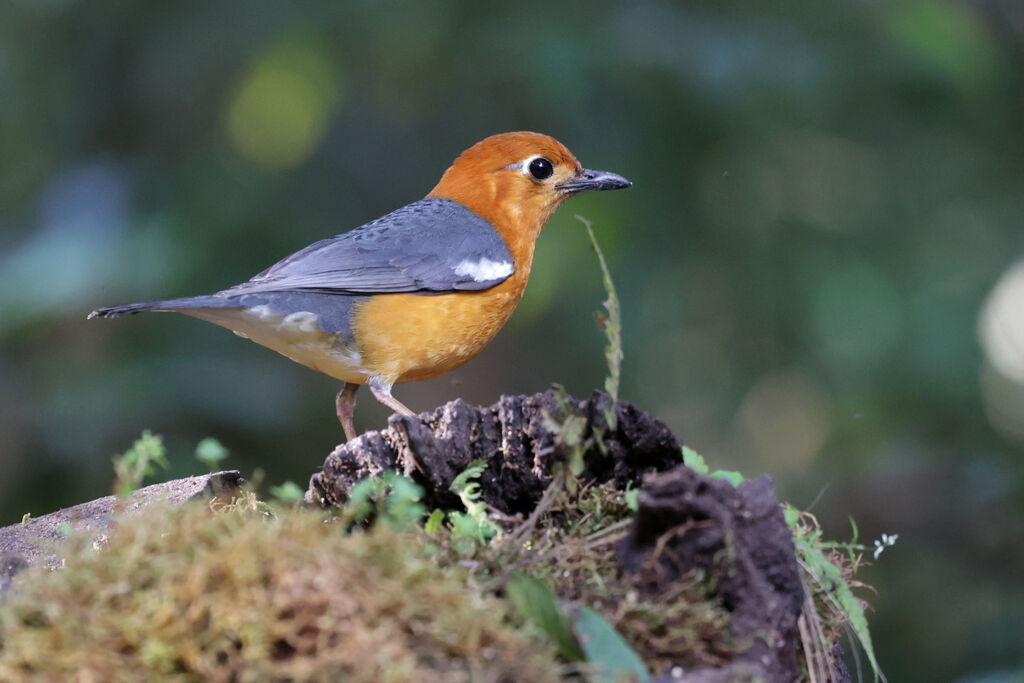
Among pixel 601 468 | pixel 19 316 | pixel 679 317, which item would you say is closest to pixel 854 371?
pixel 679 317

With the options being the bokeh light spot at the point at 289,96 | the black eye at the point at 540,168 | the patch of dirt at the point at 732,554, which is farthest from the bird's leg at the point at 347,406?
the patch of dirt at the point at 732,554

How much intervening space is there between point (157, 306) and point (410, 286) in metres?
1.37

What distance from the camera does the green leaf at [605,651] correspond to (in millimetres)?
2096

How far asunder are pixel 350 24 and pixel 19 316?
10.7ft

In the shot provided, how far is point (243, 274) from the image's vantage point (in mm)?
8039

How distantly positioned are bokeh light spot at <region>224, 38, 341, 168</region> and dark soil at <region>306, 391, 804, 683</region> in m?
4.88

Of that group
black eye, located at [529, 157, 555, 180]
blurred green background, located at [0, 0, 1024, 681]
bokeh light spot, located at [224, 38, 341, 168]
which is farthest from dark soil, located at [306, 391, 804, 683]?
bokeh light spot, located at [224, 38, 341, 168]

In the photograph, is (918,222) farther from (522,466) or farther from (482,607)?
(482,607)

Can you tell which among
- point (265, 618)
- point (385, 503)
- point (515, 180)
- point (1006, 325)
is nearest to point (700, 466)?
point (385, 503)

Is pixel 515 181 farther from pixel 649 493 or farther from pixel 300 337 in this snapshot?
pixel 649 493

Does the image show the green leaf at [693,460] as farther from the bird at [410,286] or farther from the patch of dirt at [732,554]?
the bird at [410,286]

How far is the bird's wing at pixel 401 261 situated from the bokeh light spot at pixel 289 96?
223 centimetres

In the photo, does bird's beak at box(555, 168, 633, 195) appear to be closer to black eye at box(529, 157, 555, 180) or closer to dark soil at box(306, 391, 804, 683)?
black eye at box(529, 157, 555, 180)

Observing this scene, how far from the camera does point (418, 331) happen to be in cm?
514
